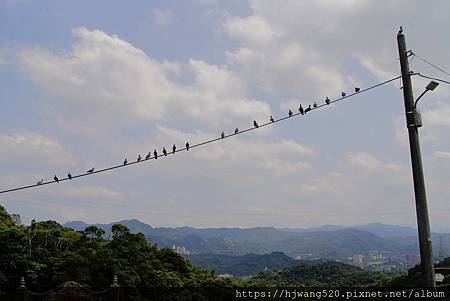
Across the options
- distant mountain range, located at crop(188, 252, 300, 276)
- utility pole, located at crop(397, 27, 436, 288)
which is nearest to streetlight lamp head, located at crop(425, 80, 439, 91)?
utility pole, located at crop(397, 27, 436, 288)

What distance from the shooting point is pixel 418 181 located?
720 cm

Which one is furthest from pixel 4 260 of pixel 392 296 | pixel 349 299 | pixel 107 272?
pixel 392 296

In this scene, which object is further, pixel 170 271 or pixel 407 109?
pixel 170 271

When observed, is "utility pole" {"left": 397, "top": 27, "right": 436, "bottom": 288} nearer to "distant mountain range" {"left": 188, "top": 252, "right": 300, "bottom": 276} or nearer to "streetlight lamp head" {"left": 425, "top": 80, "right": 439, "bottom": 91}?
"streetlight lamp head" {"left": 425, "top": 80, "right": 439, "bottom": 91}

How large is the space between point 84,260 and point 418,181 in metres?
24.9

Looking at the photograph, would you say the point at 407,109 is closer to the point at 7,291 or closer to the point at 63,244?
the point at 7,291

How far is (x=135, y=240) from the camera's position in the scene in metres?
34.0

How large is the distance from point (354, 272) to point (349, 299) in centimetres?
6482

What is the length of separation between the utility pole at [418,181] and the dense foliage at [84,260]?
22.7 m

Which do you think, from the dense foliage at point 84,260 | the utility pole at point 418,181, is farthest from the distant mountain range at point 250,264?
the utility pole at point 418,181

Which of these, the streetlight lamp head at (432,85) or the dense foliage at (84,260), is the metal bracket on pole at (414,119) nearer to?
the streetlight lamp head at (432,85)

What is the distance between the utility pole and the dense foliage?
22.7 m

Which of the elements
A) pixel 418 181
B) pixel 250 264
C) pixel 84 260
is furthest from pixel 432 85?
pixel 250 264

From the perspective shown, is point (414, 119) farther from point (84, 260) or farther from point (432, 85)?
point (84, 260)
